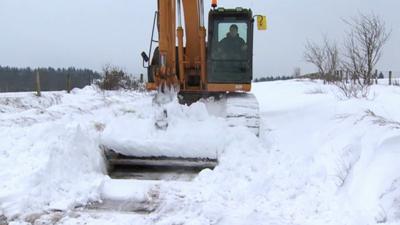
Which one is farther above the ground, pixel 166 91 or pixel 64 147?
pixel 166 91

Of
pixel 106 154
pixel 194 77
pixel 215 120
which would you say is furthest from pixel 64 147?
pixel 194 77

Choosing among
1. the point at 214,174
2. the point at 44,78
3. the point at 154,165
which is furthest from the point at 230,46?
the point at 44,78

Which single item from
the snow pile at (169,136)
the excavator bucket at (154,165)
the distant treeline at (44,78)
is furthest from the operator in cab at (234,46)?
the distant treeline at (44,78)

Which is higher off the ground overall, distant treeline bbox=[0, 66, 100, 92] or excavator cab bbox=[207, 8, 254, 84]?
excavator cab bbox=[207, 8, 254, 84]

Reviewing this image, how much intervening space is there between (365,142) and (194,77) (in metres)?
5.44

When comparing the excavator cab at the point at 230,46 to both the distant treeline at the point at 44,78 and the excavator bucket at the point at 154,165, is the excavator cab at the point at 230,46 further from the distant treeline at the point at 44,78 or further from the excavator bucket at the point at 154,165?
the distant treeline at the point at 44,78

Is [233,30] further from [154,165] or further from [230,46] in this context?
[154,165]

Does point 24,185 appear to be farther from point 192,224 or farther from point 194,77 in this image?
point 194,77

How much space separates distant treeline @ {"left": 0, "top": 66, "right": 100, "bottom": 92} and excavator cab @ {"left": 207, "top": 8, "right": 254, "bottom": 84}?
60.0 ft

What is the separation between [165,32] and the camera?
9.73 meters

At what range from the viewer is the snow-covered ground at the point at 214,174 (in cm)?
548

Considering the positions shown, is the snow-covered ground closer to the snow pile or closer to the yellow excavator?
the snow pile

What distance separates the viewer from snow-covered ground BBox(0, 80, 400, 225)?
→ 5.48 meters

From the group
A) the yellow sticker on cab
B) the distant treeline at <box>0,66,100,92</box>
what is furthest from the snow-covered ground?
the distant treeline at <box>0,66,100,92</box>
